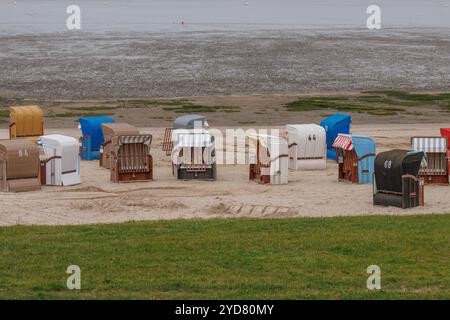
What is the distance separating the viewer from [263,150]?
31922mm

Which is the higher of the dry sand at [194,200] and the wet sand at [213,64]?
the wet sand at [213,64]

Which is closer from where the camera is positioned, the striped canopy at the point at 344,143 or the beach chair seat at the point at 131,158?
the striped canopy at the point at 344,143

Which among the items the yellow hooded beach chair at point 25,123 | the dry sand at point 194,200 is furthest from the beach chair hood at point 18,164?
the yellow hooded beach chair at point 25,123

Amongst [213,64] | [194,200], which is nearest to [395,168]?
[194,200]

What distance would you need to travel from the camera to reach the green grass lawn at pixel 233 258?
15102 millimetres

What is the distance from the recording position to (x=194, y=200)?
1127 inches

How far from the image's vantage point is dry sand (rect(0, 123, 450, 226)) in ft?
86.2

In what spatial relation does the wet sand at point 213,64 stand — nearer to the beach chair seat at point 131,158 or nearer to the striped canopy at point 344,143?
the beach chair seat at point 131,158

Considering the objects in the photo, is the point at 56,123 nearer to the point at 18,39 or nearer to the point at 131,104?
the point at 131,104

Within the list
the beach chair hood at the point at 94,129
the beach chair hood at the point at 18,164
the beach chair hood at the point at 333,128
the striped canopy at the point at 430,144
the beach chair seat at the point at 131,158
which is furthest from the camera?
the beach chair hood at the point at 333,128

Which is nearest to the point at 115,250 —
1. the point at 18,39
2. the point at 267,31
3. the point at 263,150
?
the point at 263,150

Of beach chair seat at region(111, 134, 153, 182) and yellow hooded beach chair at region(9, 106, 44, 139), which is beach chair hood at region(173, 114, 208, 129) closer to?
beach chair seat at region(111, 134, 153, 182)

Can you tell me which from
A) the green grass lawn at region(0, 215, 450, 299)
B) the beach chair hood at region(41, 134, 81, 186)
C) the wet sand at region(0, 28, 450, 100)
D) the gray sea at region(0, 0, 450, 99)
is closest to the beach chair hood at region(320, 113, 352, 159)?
the beach chair hood at region(41, 134, 81, 186)

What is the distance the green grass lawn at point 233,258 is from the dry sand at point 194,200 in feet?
11.4
